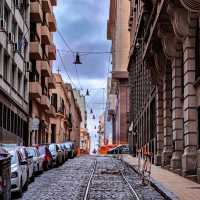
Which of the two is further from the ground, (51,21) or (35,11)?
(51,21)

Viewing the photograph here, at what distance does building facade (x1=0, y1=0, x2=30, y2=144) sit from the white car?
20.8m

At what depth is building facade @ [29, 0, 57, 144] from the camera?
6259cm

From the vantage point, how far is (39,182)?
2788 cm

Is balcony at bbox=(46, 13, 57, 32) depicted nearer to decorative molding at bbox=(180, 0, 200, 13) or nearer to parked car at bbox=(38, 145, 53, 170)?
parked car at bbox=(38, 145, 53, 170)

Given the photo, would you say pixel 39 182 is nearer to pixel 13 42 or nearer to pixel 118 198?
pixel 118 198

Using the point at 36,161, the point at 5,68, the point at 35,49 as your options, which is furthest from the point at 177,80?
the point at 35,49

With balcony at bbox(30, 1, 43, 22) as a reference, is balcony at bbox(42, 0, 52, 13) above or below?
above

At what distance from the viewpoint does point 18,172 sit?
2047 centimetres

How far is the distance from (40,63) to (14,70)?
668 inches

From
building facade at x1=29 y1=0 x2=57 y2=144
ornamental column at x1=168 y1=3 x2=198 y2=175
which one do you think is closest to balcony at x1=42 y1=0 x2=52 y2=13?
building facade at x1=29 y1=0 x2=57 y2=144

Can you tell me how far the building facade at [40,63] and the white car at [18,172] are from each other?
33633 millimetres

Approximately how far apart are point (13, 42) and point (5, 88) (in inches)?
201

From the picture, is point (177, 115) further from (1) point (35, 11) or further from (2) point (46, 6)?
(2) point (46, 6)

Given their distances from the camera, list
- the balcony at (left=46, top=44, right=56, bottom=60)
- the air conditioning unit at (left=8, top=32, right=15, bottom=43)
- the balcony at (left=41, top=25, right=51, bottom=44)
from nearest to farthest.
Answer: the air conditioning unit at (left=8, top=32, right=15, bottom=43) < the balcony at (left=41, top=25, right=51, bottom=44) < the balcony at (left=46, top=44, right=56, bottom=60)
